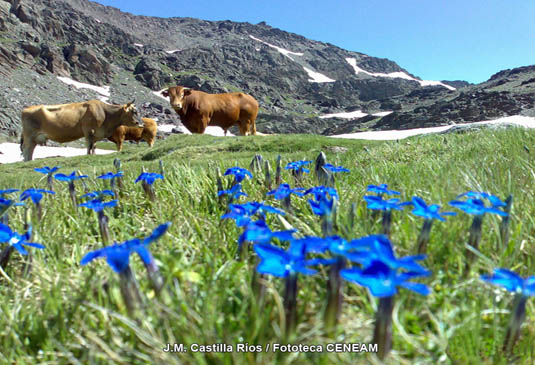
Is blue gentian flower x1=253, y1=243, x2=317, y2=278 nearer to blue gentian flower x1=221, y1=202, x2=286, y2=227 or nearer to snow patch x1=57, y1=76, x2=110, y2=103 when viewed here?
blue gentian flower x1=221, y1=202, x2=286, y2=227

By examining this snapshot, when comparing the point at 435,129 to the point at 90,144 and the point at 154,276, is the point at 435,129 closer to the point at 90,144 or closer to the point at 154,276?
the point at 90,144

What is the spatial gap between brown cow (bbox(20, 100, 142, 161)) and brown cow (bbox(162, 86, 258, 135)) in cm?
309

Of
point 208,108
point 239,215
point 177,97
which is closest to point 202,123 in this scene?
point 208,108

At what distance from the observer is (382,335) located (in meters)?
0.70

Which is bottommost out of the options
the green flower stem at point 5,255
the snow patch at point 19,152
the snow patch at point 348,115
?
the snow patch at point 19,152

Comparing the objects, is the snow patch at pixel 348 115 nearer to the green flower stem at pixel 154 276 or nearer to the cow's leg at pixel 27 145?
the cow's leg at pixel 27 145

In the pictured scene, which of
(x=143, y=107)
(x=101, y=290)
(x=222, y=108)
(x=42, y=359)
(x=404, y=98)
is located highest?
(x=404, y=98)

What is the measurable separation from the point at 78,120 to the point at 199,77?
10690 centimetres

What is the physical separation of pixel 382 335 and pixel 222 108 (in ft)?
50.2

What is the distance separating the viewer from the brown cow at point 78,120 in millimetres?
16516

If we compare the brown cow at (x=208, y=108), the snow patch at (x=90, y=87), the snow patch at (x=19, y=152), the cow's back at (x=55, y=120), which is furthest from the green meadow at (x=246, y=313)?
the snow patch at (x=90, y=87)

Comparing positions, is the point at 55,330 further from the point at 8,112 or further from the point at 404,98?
the point at 404,98

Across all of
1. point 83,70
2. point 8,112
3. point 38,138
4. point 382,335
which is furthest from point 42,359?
point 83,70

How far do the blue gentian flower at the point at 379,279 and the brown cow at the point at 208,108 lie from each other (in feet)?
46.6
